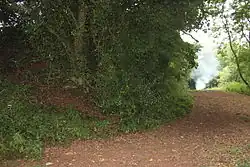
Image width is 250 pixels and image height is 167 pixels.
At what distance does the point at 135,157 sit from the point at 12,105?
3090 millimetres

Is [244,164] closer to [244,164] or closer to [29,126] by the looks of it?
[244,164]

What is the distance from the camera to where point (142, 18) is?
9430mm

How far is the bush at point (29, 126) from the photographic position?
22.2 ft

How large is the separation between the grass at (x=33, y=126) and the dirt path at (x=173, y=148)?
0.31 metres

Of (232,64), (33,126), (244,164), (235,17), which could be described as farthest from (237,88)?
(244,164)

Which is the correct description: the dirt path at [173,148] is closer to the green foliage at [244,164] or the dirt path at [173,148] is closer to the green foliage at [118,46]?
the green foliage at [244,164]

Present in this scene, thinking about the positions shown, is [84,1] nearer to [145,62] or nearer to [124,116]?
[145,62]

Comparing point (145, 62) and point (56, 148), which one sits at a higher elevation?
point (145, 62)

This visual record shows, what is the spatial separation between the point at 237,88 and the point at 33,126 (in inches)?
477

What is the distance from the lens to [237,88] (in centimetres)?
1764

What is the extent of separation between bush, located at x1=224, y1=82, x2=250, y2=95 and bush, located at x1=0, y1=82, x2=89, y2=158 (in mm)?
10612

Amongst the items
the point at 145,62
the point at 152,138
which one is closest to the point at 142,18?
the point at 145,62

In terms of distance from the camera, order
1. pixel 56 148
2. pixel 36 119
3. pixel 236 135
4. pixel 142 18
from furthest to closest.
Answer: pixel 142 18 → pixel 236 135 → pixel 36 119 → pixel 56 148

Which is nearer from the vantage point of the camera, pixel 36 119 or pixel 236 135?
pixel 36 119
